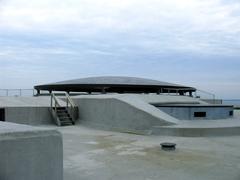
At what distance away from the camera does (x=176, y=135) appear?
1152 cm

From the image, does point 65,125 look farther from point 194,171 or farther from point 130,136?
point 194,171

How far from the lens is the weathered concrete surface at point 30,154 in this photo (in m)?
4.06

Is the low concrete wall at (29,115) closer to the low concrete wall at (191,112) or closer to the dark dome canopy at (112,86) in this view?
the low concrete wall at (191,112)

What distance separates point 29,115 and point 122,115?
4.62m

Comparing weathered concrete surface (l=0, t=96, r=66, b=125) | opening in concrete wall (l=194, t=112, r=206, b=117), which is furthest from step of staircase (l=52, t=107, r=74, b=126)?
opening in concrete wall (l=194, t=112, r=206, b=117)

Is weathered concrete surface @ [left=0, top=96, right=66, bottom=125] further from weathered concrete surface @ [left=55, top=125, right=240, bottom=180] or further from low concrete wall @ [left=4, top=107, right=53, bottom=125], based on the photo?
weathered concrete surface @ [left=55, top=125, right=240, bottom=180]

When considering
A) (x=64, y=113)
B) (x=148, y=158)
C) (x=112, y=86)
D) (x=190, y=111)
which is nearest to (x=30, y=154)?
(x=148, y=158)

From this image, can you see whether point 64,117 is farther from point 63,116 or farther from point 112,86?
point 112,86

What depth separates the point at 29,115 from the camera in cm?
1528

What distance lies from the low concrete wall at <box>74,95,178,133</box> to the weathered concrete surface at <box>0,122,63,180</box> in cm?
797

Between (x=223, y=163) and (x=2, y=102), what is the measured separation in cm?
1168

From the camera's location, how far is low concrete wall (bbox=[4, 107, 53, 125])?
48.4 feet

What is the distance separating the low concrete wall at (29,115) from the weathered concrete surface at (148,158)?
4.59 meters

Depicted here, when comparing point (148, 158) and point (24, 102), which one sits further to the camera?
point (24, 102)
